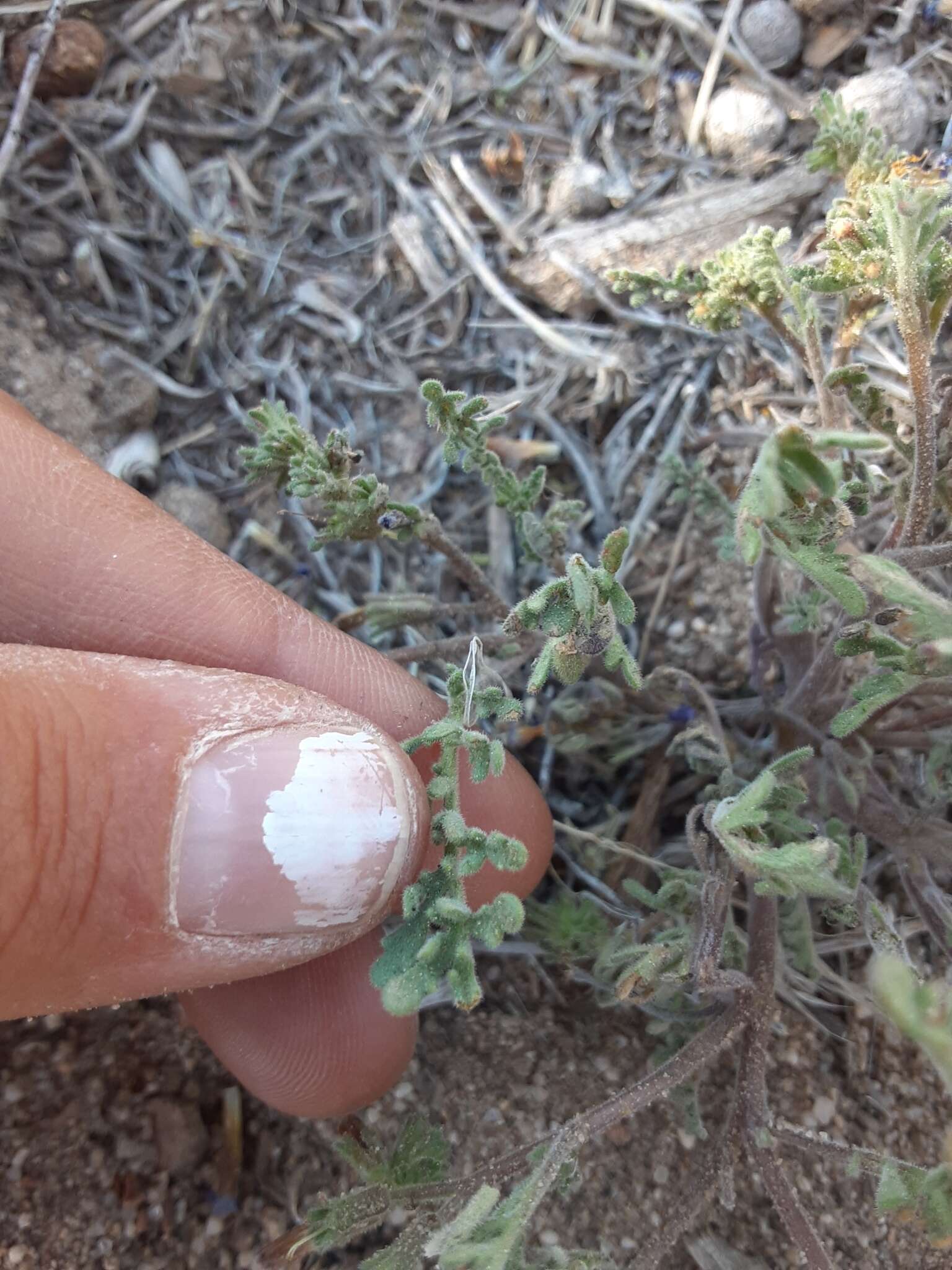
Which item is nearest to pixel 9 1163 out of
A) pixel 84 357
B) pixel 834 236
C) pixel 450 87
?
pixel 84 357

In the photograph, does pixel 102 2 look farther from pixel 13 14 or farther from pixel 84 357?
pixel 84 357

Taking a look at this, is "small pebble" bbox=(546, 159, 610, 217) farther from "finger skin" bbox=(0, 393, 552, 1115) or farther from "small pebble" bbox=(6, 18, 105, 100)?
"finger skin" bbox=(0, 393, 552, 1115)

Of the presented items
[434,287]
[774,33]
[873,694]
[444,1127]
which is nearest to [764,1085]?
[444,1127]

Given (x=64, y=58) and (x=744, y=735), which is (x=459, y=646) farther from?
(x=64, y=58)

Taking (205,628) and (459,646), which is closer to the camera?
(205,628)

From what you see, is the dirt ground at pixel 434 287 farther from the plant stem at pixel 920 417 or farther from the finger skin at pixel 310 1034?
the plant stem at pixel 920 417
